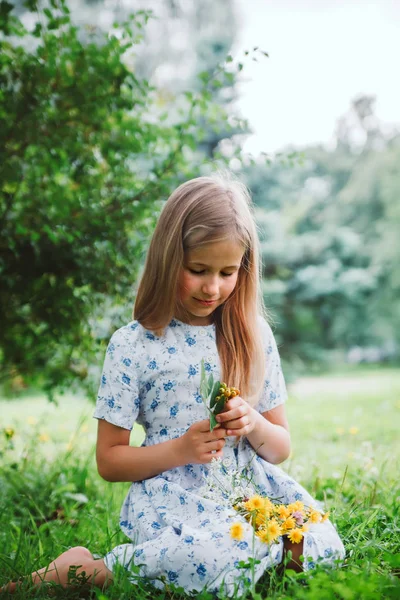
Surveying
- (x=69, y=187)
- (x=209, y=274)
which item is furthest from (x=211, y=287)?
(x=69, y=187)

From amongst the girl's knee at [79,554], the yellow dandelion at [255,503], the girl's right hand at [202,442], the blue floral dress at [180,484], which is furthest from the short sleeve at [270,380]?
the girl's knee at [79,554]

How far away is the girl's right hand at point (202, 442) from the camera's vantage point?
1724 mm

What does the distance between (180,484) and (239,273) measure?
0.77m

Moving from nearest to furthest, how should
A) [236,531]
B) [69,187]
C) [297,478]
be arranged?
[236,531], [297,478], [69,187]

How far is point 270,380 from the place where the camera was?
84.8 inches

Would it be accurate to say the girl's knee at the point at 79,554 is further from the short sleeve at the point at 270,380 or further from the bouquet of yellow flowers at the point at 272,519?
the short sleeve at the point at 270,380

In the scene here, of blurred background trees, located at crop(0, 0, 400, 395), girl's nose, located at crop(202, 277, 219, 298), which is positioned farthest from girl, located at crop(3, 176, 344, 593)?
blurred background trees, located at crop(0, 0, 400, 395)

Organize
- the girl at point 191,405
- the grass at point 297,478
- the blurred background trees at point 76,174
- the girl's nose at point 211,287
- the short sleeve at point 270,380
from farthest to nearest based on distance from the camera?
the blurred background trees at point 76,174 < the short sleeve at point 270,380 < the girl's nose at point 211,287 < the girl at point 191,405 < the grass at point 297,478

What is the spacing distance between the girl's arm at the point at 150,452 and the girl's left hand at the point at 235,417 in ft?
0.09

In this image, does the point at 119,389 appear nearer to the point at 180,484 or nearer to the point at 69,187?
the point at 180,484

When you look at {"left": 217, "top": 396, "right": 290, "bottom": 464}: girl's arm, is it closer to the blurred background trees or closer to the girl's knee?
the girl's knee

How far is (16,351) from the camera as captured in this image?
298 cm

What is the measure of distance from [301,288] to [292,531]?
37.4ft

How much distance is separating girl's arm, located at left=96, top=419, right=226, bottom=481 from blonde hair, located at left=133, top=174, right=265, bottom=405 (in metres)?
0.32
